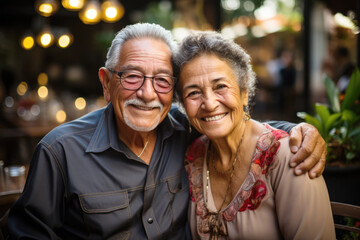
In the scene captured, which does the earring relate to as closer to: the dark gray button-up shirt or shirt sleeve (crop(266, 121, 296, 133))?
shirt sleeve (crop(266, 121, 296, 133))

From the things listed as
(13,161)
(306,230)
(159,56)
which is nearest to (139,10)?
(13,161)

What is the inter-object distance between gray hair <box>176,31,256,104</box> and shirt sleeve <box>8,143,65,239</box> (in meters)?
0.86

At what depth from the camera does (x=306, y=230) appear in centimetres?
152

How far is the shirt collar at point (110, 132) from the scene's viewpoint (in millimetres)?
1842

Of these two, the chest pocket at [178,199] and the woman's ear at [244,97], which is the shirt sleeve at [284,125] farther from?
the chest pocket at [178,199]

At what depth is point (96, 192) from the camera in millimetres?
1737

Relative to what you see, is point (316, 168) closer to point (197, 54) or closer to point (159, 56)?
point (197, 54)

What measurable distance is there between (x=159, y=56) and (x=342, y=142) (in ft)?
4.47

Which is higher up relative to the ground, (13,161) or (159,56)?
(159,56)

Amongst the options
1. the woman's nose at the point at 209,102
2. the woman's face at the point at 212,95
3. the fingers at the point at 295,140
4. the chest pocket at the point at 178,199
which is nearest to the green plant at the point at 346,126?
the fingers at the point at 295,140

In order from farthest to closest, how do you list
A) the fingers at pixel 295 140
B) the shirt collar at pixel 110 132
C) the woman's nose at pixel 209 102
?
the shirt collar at pixel 110 132, the woman's nose at pixel 209 102, the fingers at pixel 295 140

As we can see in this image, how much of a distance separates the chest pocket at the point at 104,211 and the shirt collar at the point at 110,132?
0.25 meters

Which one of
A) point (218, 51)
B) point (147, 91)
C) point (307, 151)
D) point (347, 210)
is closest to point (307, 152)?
point (307, 151)

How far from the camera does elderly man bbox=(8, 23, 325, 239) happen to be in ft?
5.53
